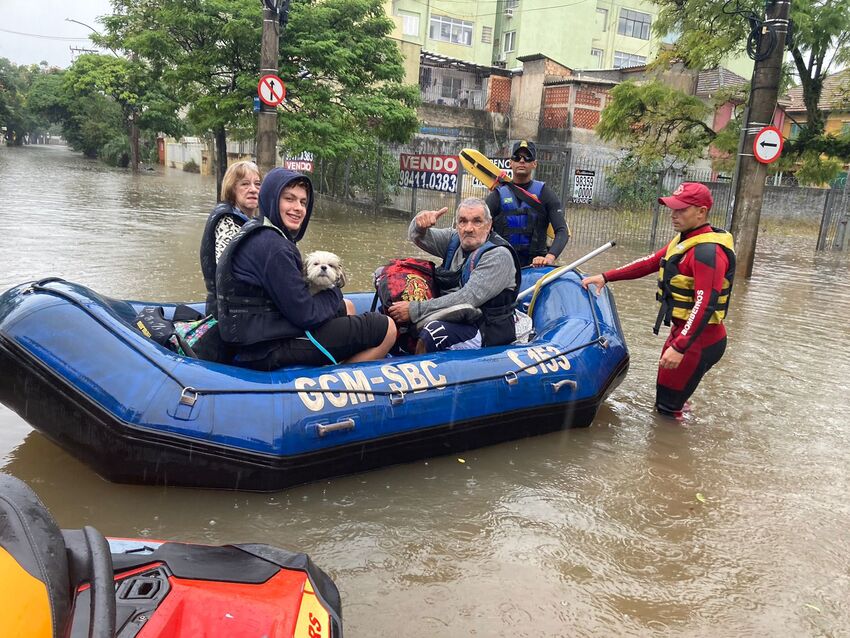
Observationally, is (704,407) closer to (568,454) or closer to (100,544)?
(568,454)

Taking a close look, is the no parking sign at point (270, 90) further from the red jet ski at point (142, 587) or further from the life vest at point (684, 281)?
the red jet ski at point (142, 587)

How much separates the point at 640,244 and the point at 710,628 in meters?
13.7

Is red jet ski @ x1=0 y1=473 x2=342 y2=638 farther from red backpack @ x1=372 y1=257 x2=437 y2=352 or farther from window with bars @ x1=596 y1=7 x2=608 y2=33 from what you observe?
window with bars @ x1=596 y1=7 x2=608 y2=33

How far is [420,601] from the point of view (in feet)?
8.94

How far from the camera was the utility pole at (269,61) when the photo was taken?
9266 mm

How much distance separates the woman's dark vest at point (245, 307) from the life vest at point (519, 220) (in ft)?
8.75

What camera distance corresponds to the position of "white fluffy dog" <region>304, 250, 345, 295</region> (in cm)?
361

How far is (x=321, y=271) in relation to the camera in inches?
142

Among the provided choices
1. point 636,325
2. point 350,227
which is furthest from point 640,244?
point 636,325

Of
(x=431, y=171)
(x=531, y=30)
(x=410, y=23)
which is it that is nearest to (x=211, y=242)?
(x=431, y=171)

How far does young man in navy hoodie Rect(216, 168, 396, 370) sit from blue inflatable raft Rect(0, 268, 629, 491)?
0.54ft

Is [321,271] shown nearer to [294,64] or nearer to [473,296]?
[473,296]

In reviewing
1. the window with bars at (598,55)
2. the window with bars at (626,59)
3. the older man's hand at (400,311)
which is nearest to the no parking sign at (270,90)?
the older man's hand at (400,311)

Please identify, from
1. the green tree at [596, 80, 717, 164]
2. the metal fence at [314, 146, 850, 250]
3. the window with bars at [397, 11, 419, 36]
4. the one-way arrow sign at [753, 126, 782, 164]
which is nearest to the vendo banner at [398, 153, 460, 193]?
the metal fence at [314, 146, 850, 250]
